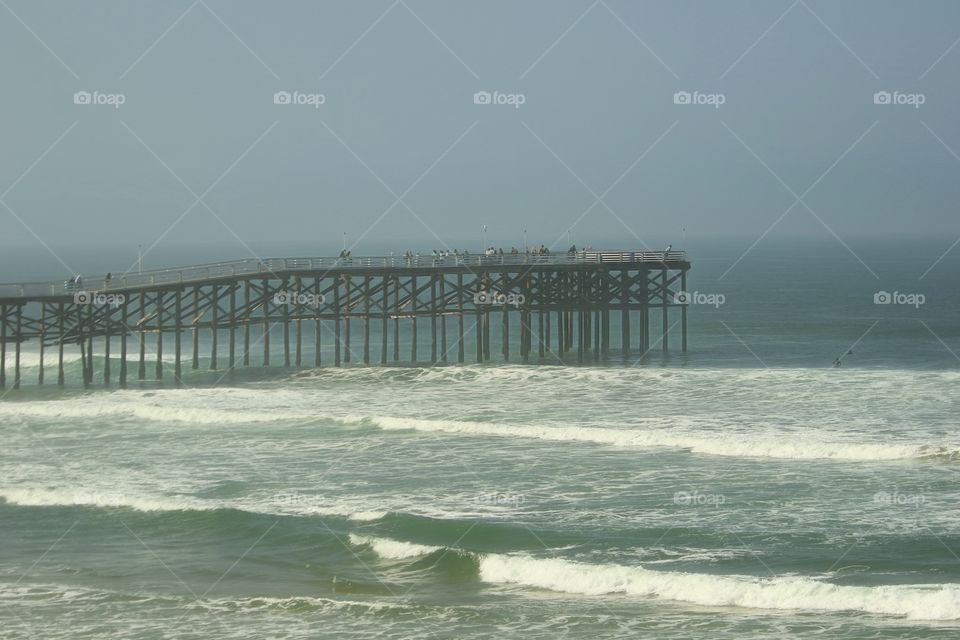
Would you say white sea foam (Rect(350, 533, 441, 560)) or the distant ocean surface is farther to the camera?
white sea foam (Rect(350, 533, 441, 560))

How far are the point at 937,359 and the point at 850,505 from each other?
112ft

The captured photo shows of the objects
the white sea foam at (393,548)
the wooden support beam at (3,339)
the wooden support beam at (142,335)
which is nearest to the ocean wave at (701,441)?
the white sea foam at (393,548)

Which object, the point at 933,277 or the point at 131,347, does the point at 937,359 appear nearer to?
the point at 131,347

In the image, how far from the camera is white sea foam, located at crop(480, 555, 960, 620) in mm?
21281

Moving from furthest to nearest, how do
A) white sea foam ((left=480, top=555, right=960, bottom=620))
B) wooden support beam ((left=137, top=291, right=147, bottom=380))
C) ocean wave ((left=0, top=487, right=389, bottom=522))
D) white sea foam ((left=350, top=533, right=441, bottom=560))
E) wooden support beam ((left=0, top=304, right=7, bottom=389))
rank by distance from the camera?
wooden support beam ((left=137, top=291, right=147, bottom=380)) < wooden support beam ((left=0, top=304, right=7, bottom=389)) < ocean wave ((left=0, top=487, right=389, bottom=522)) < white sea foam ((left=350, top=533, right=441, bottom=560)) < white sea foam ((left=480, top=555, right=960, bottom=620))

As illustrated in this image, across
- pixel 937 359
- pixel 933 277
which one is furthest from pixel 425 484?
pixel 933 277

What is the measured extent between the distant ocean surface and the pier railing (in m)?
3.85

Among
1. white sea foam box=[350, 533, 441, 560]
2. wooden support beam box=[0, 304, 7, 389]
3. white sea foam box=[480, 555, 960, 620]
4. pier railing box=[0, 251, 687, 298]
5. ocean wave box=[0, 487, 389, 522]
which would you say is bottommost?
white sea foam box=[480, 555, 960, 620]

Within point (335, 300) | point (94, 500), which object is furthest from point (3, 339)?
point (94, 500)

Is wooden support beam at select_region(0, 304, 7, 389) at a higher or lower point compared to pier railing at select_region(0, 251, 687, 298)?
lower

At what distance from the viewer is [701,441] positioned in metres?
35.6

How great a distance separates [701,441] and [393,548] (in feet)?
41.3

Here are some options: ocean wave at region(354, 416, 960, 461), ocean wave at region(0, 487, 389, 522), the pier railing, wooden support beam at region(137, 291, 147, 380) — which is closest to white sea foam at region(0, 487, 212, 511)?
ocean wave at region(0, 487, 389, 522)

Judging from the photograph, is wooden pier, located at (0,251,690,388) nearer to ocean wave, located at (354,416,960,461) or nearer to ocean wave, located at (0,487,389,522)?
ocean wave, located at (354,416,960,461)
